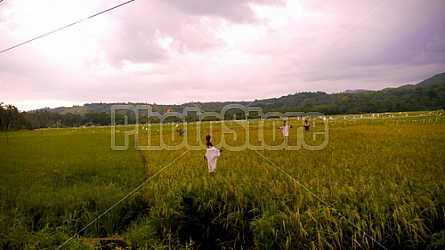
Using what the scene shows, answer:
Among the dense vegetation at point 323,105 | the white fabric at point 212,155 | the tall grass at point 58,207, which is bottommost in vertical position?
the tall grass at point 58,207

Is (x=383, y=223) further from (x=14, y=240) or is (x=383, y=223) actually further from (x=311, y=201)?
(x=14, y=240)

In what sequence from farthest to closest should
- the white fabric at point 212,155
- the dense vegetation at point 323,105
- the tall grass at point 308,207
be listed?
1. the dense vegetation at point 323,105
2. the white fabric at point 212,155
3. the tall grass at point 308,207

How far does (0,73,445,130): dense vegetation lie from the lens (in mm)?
17625

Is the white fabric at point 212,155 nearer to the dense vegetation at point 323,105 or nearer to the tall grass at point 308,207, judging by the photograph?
the tall grass at point 308,207

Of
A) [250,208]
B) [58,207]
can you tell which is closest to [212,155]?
[250,208]

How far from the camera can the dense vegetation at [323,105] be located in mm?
17625

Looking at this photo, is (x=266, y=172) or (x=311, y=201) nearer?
(x=311, y=201)

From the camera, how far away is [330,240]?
4.56 meters

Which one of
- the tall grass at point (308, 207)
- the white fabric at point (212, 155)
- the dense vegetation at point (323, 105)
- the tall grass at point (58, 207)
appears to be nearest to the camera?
the tall grass at point (308, 207)

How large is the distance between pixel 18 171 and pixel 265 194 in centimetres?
970

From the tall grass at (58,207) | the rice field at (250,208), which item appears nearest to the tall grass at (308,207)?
the rice field at (250,208)

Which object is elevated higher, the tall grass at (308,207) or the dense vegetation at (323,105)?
the dense vegetation at (323,105)

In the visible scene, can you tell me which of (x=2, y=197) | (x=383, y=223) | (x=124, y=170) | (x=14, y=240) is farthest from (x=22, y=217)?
(x=383, y=223)

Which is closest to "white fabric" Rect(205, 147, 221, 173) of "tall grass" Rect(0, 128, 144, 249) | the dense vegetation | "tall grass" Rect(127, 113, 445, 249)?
"tall grass" Rect(127, 113, 445, 249)
